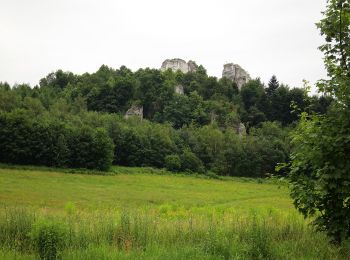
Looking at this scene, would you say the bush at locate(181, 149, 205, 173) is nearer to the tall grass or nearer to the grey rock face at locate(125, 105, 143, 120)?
the grey rock face at locate(125, 105, 143, 120)

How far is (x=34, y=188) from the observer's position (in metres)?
49.0

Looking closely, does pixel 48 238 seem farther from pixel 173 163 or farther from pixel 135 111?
pixel 135 111

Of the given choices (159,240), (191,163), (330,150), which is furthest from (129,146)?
(330,150)

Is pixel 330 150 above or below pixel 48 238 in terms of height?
above

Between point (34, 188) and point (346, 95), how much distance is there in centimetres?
4641

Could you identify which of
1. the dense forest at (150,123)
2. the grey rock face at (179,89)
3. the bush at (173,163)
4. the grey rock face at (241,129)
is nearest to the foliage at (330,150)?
the dense forest at (150,123)

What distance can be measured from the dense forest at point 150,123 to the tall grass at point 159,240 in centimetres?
405

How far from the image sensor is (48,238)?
905 cm

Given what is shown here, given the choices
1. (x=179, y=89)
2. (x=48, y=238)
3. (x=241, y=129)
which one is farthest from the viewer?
(x=179, y=89)

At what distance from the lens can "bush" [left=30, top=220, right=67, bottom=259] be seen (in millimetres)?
8789

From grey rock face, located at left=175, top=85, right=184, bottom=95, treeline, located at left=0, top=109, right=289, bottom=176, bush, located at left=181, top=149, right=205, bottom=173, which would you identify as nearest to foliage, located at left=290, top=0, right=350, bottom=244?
treeline, located at left=0, top=109, right=289, bottom=176

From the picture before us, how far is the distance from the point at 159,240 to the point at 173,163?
90.3 metres

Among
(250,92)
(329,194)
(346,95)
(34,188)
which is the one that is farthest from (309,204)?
(250,92)

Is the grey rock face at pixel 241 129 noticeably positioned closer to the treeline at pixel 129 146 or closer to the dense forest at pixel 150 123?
the dense forest at pixel 150 123
